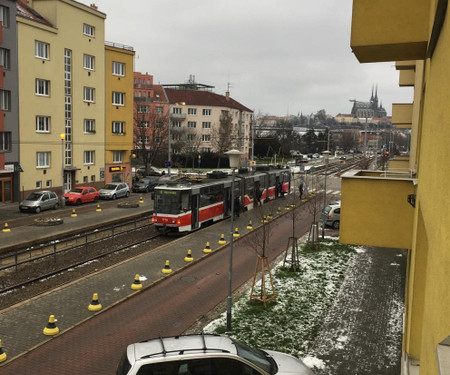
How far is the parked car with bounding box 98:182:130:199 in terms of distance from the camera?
126 ft

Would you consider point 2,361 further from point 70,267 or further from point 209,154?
point 209,154

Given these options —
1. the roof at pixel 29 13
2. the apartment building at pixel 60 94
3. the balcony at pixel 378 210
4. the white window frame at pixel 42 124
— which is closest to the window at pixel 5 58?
the apartment building at pixel 60 94

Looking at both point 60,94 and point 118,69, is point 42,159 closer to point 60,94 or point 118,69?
point 60,94

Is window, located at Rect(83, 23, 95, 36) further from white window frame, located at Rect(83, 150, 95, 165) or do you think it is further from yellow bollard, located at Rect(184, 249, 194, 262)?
yellow bollard, located at Rect(184, 249, 194, 262)

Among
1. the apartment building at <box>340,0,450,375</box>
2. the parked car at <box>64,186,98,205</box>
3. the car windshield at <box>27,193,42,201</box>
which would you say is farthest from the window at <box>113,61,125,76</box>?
the apartment building at <box>340,0,450,375</box>

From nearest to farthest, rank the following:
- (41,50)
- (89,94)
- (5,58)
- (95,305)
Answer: (95,305) → (5,58) → (41,50) → (89,94)

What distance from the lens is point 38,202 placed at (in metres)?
31.0

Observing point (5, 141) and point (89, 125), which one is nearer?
point (5, 141)

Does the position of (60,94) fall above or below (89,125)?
above

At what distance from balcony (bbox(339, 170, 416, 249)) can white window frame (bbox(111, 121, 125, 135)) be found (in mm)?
38996

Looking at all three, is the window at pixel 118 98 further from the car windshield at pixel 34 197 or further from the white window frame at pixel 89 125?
the car windshield at pixel 34 197

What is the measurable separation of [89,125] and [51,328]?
32.7 meters

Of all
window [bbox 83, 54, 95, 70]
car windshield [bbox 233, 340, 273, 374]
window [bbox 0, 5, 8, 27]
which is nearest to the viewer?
car windshield [bbox 233, 340, 273, 374]

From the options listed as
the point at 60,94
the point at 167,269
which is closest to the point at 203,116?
the point at 60,94
